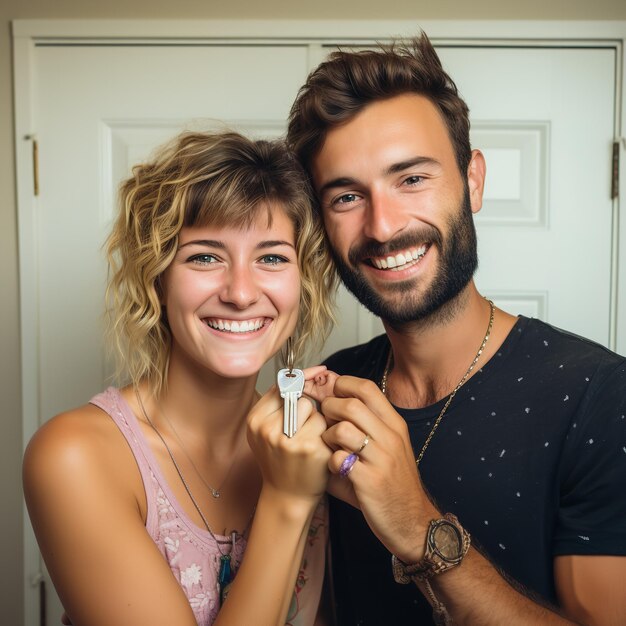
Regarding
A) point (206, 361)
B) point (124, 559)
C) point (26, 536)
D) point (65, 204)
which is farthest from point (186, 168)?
→ point (26, 536)

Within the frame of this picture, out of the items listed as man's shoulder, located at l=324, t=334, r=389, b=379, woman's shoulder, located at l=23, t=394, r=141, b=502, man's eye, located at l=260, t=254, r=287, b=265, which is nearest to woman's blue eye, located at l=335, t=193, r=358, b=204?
man's eye, located at l=260, t=254, r=287, b=265

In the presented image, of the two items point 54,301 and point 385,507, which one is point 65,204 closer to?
point 54,301

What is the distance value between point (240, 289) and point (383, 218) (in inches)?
13.9

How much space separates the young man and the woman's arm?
36cm

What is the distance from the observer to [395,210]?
4.93 ft

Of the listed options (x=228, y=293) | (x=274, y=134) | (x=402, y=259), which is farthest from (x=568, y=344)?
(x=274, y=134)

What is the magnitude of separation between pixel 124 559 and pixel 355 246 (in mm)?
785

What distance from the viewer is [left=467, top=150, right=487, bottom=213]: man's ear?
173 centimetres

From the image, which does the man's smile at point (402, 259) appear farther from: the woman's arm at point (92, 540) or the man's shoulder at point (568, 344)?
the woman's arm at point (92, 540)

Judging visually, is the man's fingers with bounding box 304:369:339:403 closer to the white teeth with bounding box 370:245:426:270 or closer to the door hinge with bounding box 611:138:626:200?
the white teeth with bounding box 370:245:426:270

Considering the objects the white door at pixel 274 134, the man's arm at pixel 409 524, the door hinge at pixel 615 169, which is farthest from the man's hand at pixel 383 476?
the door hinge at pixel 615 169

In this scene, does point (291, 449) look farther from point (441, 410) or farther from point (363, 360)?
point (363, 360)

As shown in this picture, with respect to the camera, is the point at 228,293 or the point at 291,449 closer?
the point at 291,449

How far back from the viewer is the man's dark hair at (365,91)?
5.12 feet
